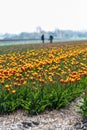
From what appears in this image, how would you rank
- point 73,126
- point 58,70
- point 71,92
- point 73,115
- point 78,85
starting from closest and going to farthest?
1. point 73,126
2. point 73,115
3. point 71,92
4. point 78,85
5. point 58,70

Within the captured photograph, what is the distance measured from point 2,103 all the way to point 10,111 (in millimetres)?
289

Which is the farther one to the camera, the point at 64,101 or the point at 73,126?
the point at 64,101

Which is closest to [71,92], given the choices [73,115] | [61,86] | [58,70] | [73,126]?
[61,86]

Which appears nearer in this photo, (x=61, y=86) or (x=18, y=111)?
(x=18, y=111)

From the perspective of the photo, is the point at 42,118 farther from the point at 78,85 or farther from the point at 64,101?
the point at 78,85

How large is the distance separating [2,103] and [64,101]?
157cm

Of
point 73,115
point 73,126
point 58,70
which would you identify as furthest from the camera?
point 58,70

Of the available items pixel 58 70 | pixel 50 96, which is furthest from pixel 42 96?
pixel 58 70

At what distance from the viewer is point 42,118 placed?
332 inches

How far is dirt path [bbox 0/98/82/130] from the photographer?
8.00m

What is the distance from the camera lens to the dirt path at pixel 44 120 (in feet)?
26.2

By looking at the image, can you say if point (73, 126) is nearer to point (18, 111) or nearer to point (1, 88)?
point (18, 111)

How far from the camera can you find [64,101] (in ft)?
29.4

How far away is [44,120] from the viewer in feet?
27.3
